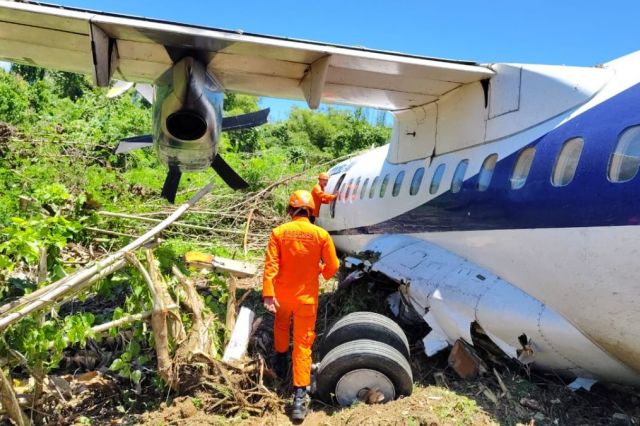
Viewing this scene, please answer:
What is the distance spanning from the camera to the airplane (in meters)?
4.28

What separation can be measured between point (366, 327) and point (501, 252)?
1.52 metres

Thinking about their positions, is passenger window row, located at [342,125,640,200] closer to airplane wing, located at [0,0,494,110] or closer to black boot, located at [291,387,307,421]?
airplane wing, located at [0,0,494,110]

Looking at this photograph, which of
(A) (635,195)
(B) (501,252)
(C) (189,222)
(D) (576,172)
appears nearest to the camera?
(A) (635,195)

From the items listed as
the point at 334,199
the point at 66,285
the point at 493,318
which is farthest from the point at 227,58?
the point at 334,199

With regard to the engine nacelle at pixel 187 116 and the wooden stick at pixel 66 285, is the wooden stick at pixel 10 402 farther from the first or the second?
the engine nacelle at pixel 187 116

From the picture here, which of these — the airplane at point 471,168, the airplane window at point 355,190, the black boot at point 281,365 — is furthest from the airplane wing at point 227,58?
the black boot at point 281,365

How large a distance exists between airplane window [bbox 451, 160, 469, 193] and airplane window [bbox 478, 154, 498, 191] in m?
0.38

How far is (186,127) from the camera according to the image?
→ 643 cm

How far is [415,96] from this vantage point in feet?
25.5

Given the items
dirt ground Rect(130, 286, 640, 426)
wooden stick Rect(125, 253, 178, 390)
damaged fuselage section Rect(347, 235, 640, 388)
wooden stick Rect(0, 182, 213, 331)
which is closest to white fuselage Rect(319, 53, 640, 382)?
damaged fuselage section Rect(347, 235, 640, 388)

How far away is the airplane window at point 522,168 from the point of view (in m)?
5.17

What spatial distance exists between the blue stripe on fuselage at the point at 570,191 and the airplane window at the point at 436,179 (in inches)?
30.3

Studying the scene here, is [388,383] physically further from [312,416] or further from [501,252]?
[501,252]

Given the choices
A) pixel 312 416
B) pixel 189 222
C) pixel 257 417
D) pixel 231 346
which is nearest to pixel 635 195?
pixel 312 416
